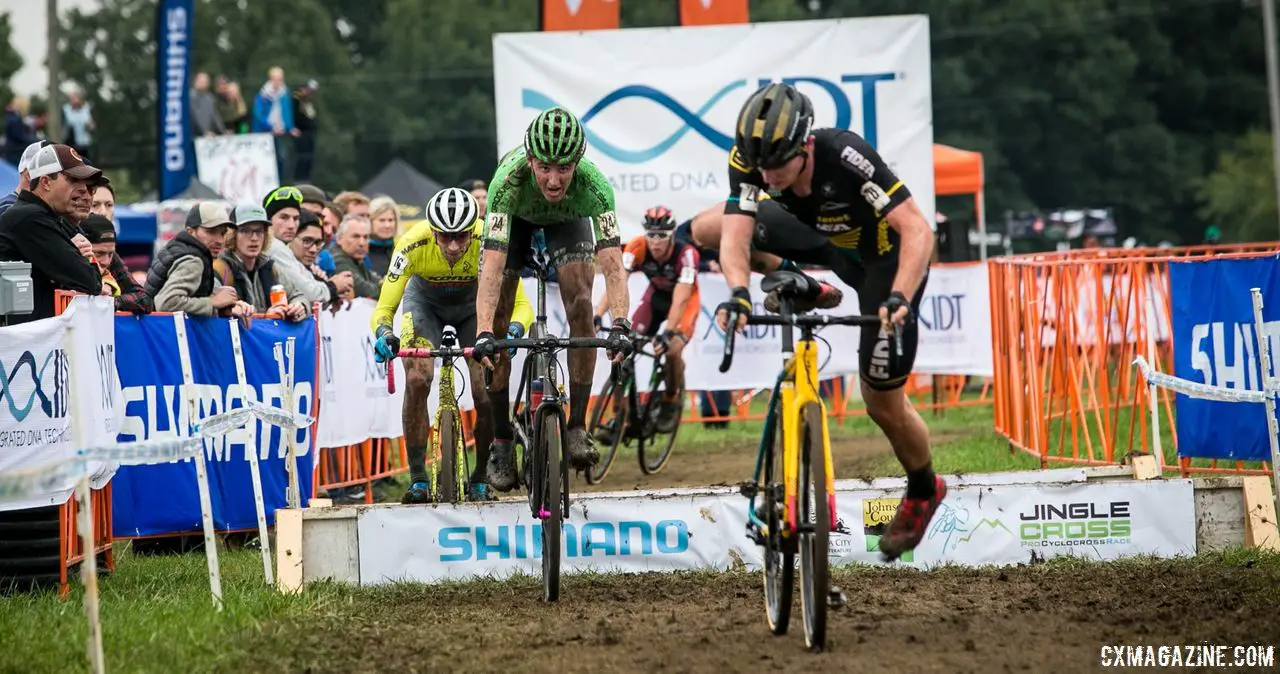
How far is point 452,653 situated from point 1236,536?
4.50m

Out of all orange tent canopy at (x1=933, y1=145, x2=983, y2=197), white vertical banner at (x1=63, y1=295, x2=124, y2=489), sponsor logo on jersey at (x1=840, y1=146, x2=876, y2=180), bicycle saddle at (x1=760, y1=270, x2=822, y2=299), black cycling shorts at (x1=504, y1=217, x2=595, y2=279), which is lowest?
white vertical banner at (x1=63, y1=295, x2=124, y2=489)

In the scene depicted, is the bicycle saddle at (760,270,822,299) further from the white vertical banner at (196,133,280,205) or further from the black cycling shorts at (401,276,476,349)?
the white vertical banner at (196,133,280,205)

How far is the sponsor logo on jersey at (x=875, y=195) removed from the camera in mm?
7117

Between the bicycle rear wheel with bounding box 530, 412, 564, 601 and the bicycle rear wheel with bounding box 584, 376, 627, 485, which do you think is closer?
the bicycle rear wheel with bounding box 530, 412, 564, 601

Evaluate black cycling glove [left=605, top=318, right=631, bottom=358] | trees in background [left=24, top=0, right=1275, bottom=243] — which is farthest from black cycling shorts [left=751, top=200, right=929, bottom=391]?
trees in background [left=24, top=0, right=1275, bottom=243]

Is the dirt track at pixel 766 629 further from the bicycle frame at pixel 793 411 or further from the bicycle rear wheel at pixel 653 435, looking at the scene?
the bicycle rear wheel at pixel 653 435

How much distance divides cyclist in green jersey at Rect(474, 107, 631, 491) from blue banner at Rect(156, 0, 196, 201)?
55.4 ft

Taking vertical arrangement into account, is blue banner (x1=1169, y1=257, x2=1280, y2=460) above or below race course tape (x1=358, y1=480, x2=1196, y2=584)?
above

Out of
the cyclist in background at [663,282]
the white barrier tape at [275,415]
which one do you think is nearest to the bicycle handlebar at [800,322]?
the white barrier tape at [275,415]

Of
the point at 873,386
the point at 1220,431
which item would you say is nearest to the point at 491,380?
the point at 873,386

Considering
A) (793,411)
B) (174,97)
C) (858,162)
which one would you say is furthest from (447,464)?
(174,97)

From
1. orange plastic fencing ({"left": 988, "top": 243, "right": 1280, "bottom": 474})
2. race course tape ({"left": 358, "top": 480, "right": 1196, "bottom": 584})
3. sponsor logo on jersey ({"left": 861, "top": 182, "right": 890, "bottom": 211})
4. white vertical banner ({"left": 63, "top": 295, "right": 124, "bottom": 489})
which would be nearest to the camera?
sponsor logo on jersey ({"left": 861, "top": 182, "right": 890, "bottom": 211})

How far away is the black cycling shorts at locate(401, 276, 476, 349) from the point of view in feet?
33.8

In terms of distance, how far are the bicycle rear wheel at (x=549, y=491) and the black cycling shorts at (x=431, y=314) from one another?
2093mm
